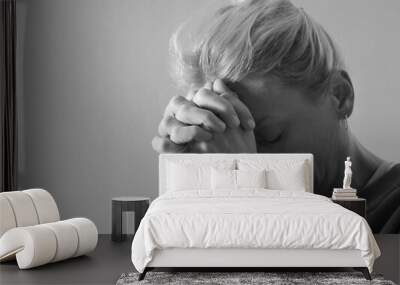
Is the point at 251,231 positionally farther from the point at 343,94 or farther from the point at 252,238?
the point at 343,94

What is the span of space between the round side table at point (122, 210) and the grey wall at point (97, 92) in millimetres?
544

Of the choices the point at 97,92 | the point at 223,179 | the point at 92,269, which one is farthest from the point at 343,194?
the point at 97,92

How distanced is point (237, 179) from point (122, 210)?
1213 mm

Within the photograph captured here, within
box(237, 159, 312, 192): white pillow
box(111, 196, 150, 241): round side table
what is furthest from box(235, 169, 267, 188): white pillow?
box(111, 196, 150, 241): round side table

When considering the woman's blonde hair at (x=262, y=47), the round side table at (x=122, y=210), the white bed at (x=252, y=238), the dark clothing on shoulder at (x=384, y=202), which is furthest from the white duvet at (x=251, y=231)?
the woman's blonde hair at (x=262, y=47)

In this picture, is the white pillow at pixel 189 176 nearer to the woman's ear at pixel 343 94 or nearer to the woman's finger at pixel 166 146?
the woman's finger at pixel 166 146

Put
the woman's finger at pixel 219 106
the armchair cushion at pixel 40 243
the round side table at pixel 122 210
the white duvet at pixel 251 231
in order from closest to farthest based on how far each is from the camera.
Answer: the white duvet at pixel 251 231
the armchair cushion at pixel 40 243
the round side table at pixel 122 210
the woman's finger at pixel 219 106

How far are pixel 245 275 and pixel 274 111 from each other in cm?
249

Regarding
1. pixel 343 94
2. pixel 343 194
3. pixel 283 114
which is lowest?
pixel 343 194

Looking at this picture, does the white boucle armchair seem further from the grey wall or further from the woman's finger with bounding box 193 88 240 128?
the woman's finger with bounding box 193 88 240 128

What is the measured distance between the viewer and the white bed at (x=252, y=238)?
442cm

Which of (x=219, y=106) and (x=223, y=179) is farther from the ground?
(x=219, y=106)

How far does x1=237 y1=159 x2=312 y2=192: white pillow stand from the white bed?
4.85 feet

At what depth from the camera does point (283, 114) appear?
672cm
